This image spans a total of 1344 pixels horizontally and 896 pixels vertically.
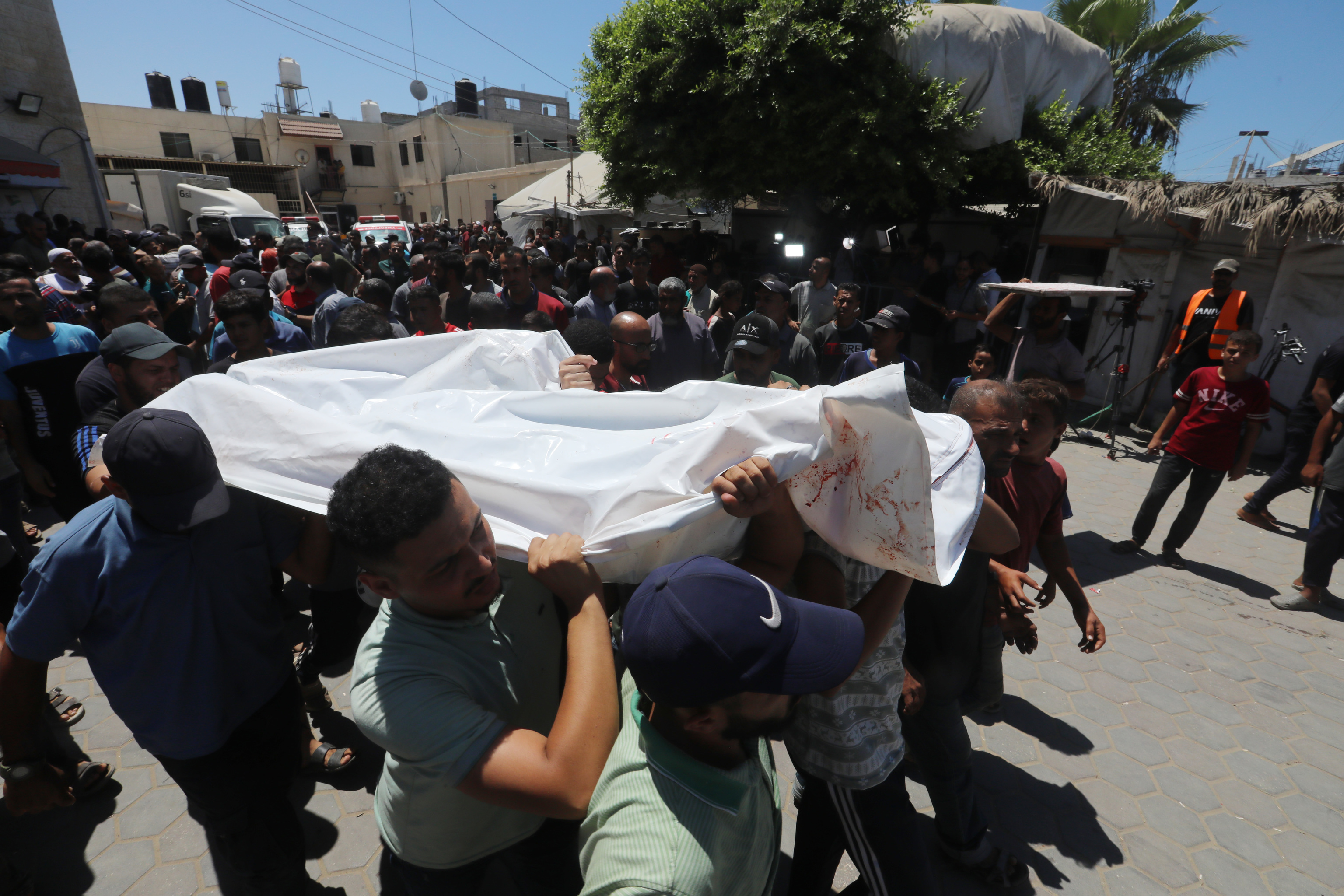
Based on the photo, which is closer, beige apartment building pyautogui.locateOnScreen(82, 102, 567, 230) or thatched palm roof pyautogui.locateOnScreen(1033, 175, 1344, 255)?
thatched palm roof pyautogui.locateOnScreen(1033, 175, 1344, 255)

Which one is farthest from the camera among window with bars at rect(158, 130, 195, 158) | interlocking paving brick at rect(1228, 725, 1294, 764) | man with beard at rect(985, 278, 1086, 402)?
window with bars at rect(158, 130, 195, 158)

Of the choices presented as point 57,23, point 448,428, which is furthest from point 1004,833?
point 57,23

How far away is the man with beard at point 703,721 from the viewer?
3.50 ft

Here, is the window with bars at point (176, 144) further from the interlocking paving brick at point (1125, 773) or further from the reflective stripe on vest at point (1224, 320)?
the interlocking paving brick at point (1125, 773)

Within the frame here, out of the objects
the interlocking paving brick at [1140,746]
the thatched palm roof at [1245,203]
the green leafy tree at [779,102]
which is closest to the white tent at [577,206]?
the green leafy tree at [779,102]

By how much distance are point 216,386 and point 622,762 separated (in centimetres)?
159

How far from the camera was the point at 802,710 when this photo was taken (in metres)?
1.84

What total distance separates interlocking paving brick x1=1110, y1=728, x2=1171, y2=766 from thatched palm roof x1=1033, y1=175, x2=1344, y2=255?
660 centimetres

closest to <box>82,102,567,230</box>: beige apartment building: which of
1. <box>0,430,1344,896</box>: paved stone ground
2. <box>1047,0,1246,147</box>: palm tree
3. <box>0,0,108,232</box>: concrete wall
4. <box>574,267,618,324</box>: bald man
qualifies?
<box>0,0,108,232</box>: concrete wall

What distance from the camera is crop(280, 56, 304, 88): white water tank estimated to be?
38.9 m

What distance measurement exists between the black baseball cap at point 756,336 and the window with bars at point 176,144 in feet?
133

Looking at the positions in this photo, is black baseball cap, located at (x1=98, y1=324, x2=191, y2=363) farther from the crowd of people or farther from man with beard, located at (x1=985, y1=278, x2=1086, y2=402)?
man with beard, located at (x1=985, y1=278, x2=1086, y2=402)

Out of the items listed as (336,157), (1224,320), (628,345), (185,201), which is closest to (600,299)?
(628,345)

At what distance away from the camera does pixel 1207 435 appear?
471 cm
